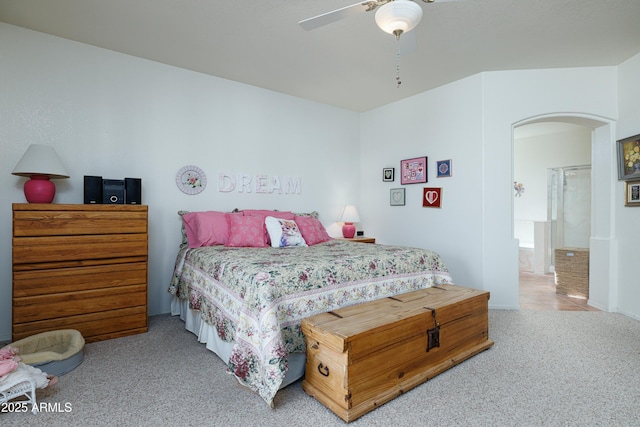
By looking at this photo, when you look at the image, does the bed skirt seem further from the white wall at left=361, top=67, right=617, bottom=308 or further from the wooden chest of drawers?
the white wall at left=361, top=67, right=617, bottom=308

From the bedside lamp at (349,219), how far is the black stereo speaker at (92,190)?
2.91m

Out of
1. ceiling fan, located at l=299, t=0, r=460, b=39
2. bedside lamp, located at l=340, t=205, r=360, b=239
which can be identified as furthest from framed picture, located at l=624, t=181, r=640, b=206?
ceiling fan, located at l=299, t=0, r=460, b=39

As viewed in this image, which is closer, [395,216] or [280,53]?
[280,53]

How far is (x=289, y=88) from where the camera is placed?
4.10 metres

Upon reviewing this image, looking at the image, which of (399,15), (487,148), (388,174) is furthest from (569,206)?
(399,15)

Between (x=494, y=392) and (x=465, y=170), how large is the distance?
8.31ft

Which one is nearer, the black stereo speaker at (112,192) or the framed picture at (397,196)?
the black stereo speaker at (112,192)

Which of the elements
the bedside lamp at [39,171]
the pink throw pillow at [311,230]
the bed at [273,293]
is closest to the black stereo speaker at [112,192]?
the bedside lamp at [39,171]

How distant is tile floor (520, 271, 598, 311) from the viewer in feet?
12.0

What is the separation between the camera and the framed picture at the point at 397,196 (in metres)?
4.50

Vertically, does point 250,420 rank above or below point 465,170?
below

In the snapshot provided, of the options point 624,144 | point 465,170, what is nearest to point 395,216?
point 465,170

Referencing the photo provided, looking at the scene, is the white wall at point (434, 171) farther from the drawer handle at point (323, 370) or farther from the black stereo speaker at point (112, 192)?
the black stereo speaker at point (112, 192)

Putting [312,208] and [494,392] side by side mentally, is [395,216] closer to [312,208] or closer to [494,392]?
[312,208]
